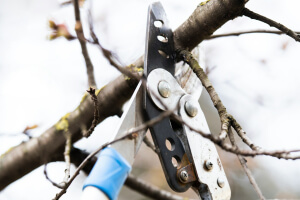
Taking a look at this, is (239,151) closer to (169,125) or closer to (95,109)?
(169,125)

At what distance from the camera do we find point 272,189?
265 cm

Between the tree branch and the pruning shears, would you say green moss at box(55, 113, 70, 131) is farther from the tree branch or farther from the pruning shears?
the pruning shears

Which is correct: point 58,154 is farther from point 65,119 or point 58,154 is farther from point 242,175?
point 242,175

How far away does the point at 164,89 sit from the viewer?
40.0 inches

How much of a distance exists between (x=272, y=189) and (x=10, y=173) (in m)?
1.80

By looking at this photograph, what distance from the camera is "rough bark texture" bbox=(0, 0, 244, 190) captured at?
1.12m

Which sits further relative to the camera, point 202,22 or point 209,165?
point 202,22

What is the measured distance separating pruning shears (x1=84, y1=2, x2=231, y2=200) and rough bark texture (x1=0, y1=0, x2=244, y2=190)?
0.08 meters

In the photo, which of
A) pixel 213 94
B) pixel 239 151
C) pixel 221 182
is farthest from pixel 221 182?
pixel 239 151

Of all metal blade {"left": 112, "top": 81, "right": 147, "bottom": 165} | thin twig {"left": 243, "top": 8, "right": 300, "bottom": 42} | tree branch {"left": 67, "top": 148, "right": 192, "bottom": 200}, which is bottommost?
tree branch {"left": 67, "top": 148, "right": 192, "bottom": 200}

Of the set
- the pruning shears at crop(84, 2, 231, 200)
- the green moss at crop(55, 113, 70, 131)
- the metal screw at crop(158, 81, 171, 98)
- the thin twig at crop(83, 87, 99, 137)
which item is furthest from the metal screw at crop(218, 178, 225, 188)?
the green moss at crop(55, 113, 70, 131)

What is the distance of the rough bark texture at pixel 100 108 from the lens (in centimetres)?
112

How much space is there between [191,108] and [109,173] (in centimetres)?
38

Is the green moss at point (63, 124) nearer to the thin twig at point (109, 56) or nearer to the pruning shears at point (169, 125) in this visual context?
the pruning shears at point (169, 125)
